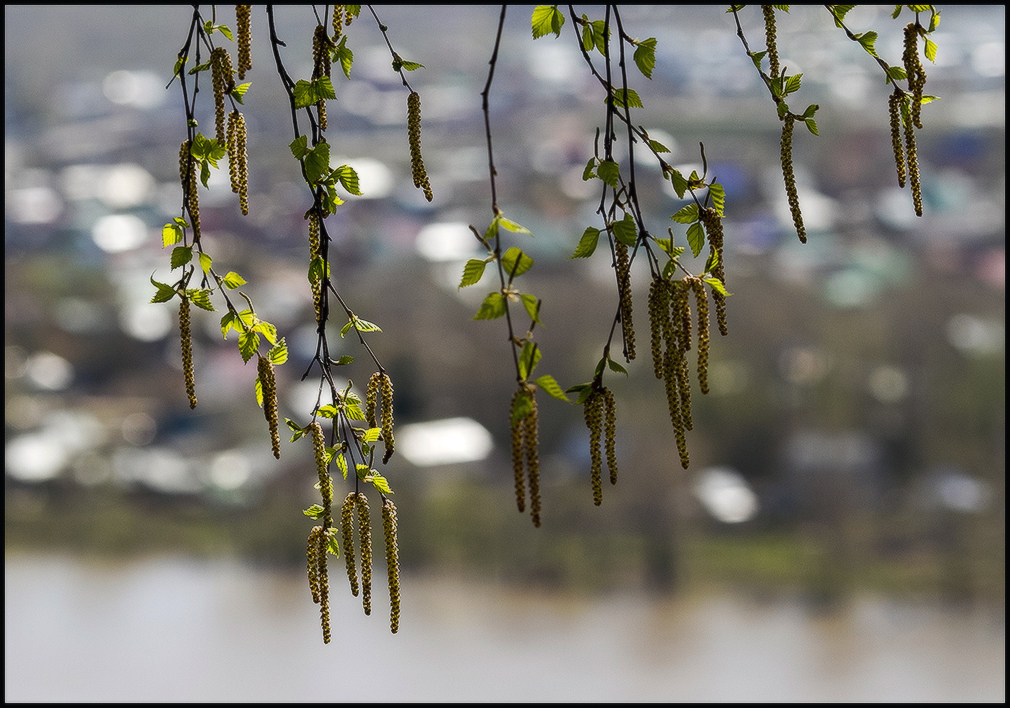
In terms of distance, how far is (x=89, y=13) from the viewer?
4.39 metres

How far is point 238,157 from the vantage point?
723 millimetres

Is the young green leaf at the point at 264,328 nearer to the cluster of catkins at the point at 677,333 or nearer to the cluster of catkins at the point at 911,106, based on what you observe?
the cluster of catkins at the point at 677,333

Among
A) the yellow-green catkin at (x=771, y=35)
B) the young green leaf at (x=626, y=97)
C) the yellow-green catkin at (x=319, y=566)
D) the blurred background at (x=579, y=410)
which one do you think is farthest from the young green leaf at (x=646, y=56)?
the blurred background at (x=579, y=410)

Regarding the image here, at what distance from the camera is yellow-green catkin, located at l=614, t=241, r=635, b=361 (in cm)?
60

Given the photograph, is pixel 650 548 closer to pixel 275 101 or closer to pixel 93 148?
pixel 275 101

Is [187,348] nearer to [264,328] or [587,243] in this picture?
[264,328]

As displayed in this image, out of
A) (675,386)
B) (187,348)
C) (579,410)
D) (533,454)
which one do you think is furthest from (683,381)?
(579,410)

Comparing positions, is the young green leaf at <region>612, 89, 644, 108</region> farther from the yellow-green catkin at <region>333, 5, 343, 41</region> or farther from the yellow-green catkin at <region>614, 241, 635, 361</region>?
the yellow-green catkin at <region>333, 5, 343, 41</region>

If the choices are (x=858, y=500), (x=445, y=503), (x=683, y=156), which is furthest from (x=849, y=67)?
(x=445, y=503)

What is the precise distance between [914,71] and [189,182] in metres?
0.47

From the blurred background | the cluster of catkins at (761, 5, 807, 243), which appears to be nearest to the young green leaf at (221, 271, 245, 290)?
the cluster of catkins at (761, 5, 807, 243)

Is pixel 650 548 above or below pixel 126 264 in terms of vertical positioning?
below

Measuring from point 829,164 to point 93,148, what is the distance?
2.86 m

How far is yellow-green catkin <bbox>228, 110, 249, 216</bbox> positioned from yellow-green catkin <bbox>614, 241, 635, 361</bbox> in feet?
0.81
